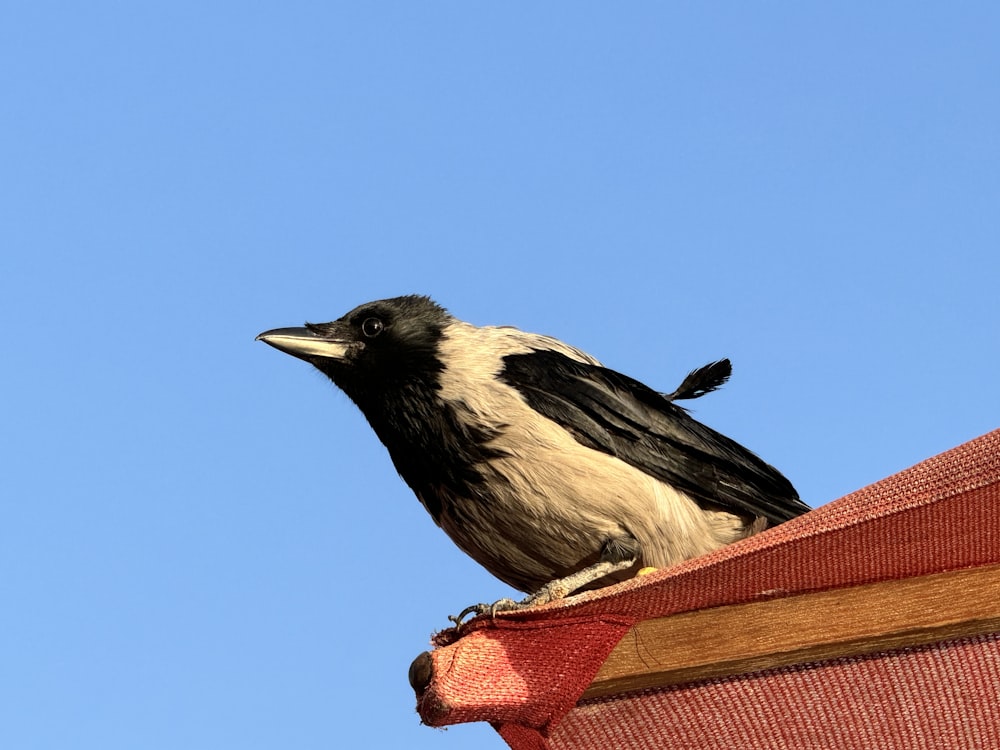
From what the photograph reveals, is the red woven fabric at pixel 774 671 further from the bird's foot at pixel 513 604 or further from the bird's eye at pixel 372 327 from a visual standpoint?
the bird's eye at pixel 372 327

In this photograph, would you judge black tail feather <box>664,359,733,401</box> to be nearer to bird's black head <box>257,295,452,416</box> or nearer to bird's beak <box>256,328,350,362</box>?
bird's black head <box>257,295,452,416</box>

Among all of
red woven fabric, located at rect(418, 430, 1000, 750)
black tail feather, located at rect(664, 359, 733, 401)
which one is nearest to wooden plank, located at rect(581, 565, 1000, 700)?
red woven fabric, located at rect(418, 430, 1000, 750)

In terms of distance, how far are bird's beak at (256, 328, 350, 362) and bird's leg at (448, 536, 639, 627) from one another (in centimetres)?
129

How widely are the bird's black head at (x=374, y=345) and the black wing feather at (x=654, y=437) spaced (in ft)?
1.16

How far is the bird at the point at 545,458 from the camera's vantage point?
3963mm

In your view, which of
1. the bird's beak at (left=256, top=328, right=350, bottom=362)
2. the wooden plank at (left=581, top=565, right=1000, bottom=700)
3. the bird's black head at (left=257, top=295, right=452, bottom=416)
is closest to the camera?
the wooden plank at (left=581, top=565, right=1000, bottom=700)

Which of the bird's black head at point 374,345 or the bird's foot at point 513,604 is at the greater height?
the bird's black head at point 374,345

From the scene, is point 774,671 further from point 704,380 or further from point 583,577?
point 704,380

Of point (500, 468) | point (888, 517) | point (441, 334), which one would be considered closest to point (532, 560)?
point (500, 468)

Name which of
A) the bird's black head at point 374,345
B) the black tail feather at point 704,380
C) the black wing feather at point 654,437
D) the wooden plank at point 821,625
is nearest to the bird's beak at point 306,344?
the bird's black head at point 374,345

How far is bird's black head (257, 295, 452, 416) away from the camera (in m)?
4.52

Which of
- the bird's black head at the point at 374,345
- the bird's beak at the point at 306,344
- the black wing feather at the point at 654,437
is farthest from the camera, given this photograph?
the bird's beak at the point at 306,344

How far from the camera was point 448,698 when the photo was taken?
2.68 metres

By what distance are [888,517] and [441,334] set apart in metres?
2.31
